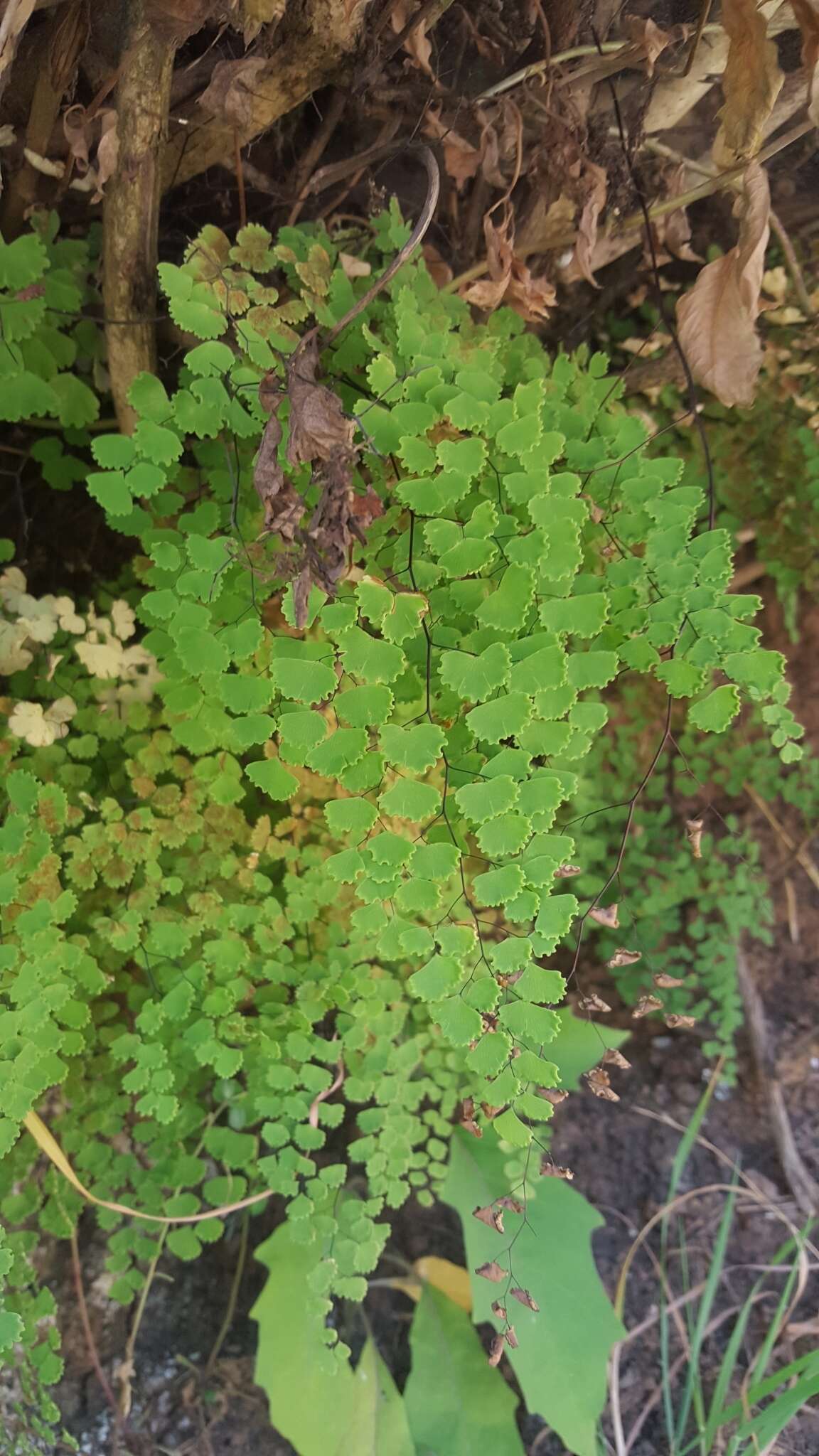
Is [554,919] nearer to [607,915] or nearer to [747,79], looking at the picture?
[607,915]

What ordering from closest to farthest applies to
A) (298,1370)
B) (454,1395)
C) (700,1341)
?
(298,1370) < (454,1395) < (700,1341)

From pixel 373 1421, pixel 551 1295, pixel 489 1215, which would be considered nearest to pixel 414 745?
pixel 489 1215

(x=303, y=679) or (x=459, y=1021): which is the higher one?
(x=303, y=679)

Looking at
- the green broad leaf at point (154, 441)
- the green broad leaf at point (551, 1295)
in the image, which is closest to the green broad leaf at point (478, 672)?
the green broad leaf at point (154, 441)

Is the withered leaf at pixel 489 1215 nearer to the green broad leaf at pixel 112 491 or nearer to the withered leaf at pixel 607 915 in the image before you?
the withered leaf at pixel 607 915

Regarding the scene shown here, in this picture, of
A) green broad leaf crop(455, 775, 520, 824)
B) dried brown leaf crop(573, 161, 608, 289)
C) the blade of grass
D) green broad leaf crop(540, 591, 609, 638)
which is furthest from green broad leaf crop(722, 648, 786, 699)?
the blade of grass

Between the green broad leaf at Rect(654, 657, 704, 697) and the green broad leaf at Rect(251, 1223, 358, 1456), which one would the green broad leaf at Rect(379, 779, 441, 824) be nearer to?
the green broad leaf at Rect(654, 657, 704, 697)
